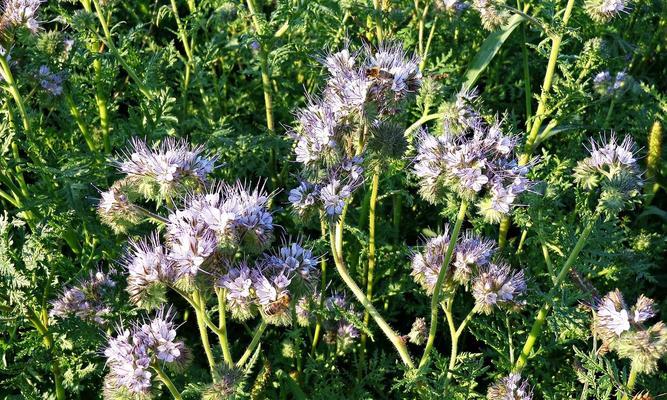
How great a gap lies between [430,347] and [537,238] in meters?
0.77

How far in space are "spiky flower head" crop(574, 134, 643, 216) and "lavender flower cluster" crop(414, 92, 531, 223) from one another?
380 mm

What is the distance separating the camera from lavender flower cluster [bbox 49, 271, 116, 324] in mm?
3770

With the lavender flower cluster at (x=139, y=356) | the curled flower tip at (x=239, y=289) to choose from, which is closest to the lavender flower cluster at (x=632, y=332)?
the curled flower tip at (x=239, y=289)

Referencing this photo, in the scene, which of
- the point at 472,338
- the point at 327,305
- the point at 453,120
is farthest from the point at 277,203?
the point at 453,120

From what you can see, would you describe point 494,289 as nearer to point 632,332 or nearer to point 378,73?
point 632,332

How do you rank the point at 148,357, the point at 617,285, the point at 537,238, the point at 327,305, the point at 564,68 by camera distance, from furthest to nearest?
1. the point at 617,285
2. the point at 327,305
3. the point at 564,68
4. the point at 537,238
5. the point at 148,357

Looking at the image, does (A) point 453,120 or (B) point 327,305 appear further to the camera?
(B) point 327,305

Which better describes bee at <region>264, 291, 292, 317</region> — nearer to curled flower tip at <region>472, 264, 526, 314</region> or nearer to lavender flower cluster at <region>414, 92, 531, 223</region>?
lavender flower cluster at <region>414, 92, 531, 223</region>

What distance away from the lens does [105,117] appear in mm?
A: 4727

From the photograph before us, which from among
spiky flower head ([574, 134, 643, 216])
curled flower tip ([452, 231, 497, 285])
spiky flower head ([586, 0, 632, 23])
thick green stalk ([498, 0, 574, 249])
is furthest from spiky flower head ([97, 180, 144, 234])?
spiky flower head ([586, 0, 632, 23])

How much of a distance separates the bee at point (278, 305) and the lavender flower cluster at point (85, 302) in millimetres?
1085

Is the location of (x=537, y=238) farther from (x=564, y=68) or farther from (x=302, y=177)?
(x=302, y=177)

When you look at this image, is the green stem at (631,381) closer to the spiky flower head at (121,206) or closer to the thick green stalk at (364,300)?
the thick green stalk at (364,300)

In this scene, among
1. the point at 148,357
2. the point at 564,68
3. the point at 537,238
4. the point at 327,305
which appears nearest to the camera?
the point at 148,357
